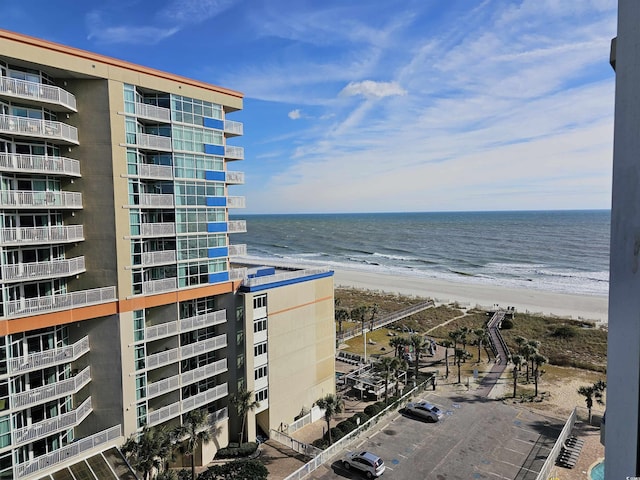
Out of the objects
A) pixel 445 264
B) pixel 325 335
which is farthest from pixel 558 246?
pixel 325 335

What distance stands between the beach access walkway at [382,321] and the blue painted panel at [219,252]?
27.7 m

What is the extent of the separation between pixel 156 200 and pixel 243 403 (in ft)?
45.6

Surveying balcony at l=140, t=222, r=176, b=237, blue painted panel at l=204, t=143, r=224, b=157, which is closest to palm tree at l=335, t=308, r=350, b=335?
blue painted panel at l=204, t=143, r=224, b=157

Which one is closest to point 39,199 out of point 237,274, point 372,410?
point 237,274

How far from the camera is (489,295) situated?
80.2 meters

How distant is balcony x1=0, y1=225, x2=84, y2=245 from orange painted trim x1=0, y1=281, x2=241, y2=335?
354cm

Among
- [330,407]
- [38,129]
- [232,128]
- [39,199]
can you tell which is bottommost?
[330,407]

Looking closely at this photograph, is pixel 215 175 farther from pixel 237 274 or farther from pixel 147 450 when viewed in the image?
pixel 147 450

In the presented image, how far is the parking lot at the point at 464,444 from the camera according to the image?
25.9 meters

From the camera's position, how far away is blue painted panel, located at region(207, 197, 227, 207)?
2733cm

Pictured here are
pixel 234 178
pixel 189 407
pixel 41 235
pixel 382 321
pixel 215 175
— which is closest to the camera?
pixel 41 235

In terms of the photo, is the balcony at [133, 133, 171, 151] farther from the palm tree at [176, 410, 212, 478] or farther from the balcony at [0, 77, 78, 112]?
the palm tree at [176, 410, 212, 478]

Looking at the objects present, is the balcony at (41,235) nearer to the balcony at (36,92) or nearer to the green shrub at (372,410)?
the balcony at (36,92)

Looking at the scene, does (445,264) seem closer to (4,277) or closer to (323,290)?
(323,290)
